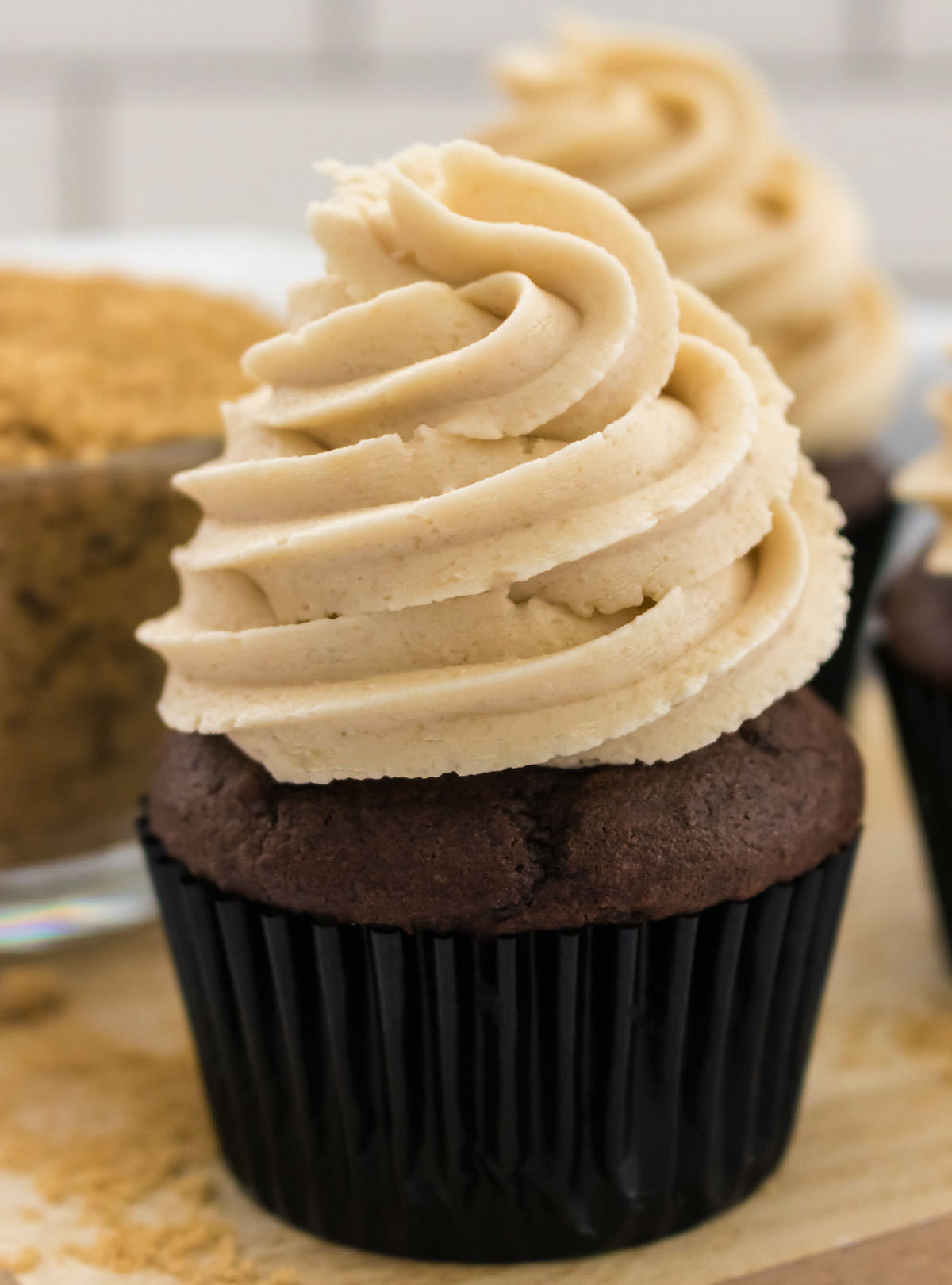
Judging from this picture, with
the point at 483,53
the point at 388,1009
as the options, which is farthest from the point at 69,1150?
the point at 483,53

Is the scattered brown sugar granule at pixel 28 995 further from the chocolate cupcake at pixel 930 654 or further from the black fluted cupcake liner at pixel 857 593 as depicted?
the black fluted cupcake liner at pixel 857 593

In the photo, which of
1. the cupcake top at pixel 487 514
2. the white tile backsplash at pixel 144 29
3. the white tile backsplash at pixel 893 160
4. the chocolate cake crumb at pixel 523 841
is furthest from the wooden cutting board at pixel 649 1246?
the white tile backsplash at pixel 144 29

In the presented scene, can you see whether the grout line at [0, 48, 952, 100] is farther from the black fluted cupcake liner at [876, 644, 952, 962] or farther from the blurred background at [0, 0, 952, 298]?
the black fluted cupcake liner at [876, 644, 952, 962]

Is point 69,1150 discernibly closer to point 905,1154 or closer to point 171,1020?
point 171,1020

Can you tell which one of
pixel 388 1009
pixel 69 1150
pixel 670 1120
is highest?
pixel 388 1009

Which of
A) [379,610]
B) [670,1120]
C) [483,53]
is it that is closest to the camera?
[379,610]

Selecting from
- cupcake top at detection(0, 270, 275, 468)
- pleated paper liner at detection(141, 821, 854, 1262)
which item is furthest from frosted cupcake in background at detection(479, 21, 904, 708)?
pleated paper liner at detection(141, 821, 854, 1262)

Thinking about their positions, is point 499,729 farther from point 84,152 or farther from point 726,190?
point 84,152
